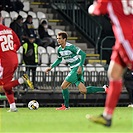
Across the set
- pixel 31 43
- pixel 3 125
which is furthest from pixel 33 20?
pixel 3 125

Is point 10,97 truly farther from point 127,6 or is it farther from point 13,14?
point 13,14

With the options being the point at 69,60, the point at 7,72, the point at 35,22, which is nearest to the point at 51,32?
the point at 35,22

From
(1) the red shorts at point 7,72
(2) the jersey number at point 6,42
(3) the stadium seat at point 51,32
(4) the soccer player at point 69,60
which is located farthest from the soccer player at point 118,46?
(3) the stadium seat at point 51,32

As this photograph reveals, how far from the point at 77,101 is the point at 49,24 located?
5.96 metres

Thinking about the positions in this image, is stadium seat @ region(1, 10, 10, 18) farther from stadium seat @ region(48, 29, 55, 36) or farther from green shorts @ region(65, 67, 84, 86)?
green shorts @ region(65, 67, 84, 86)

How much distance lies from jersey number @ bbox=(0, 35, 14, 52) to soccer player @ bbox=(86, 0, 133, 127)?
254 inches

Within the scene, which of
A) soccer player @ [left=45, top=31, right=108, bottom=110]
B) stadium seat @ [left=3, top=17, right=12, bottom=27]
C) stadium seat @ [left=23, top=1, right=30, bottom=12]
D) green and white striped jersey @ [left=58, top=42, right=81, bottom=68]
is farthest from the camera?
stadium seat @ [left=23, top=1, right=30, bottom=12]

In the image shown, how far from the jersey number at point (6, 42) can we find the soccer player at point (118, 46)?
646cm

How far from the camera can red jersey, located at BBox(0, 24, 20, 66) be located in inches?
658

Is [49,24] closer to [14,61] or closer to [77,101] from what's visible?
[77,101]

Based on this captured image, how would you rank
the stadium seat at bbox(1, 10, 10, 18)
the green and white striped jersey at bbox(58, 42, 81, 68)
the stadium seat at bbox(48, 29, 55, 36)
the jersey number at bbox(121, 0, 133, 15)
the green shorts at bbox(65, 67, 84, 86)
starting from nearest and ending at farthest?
the jersey number at bbox(121, 0, 133, 15) < the green and white striped jersey at bbox(58, 42, 81, 68) < the green shorts at bbox(65, 67, 84, 86) < the stadium seat at bbox(1, 10, 10, 18) < the stadium seat at bbox(48, 29, 55, 36)

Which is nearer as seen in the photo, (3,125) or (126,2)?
(126,2)

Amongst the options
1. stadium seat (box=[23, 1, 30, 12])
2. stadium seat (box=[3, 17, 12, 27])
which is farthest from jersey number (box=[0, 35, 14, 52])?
stadium seat (box=[23, 1, 30, 12])

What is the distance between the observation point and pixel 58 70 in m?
22.9
